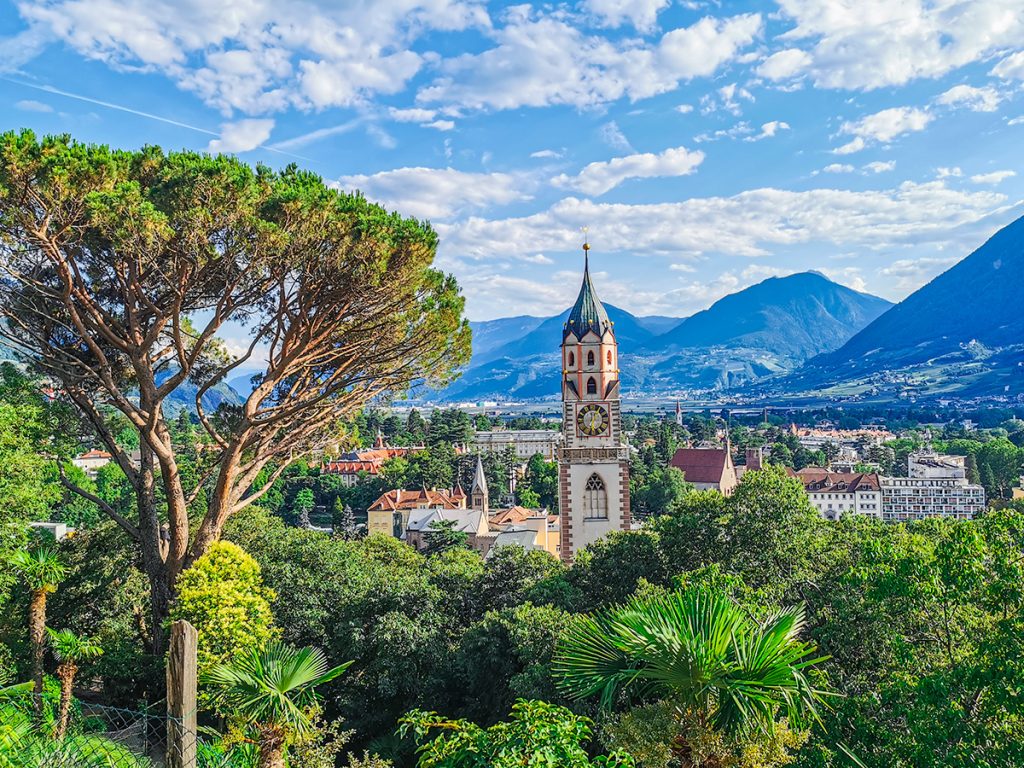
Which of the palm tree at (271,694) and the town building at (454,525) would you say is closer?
the palm tree at (271,694)

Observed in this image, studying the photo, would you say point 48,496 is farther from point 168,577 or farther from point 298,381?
point 298,381

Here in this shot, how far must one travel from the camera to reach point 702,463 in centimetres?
7119

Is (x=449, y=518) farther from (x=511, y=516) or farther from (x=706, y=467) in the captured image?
(x=706, y=467)

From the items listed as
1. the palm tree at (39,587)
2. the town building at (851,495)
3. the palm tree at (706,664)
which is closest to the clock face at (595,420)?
the palm tree at (39,587)

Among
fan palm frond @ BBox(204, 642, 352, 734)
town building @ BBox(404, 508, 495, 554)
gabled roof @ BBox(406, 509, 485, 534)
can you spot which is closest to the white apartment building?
town building @ BBox(404, 508, 495, 554)

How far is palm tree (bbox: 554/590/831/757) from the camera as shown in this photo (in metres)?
4.72

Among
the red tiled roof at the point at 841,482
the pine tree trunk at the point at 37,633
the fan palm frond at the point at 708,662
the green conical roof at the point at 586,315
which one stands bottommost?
the pine tree trunk at the point at 37,633

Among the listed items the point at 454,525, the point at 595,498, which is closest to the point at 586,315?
the point at 595,498

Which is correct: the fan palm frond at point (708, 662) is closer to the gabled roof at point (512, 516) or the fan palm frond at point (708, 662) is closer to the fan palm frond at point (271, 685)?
the fan palm frond at point (271, 685)

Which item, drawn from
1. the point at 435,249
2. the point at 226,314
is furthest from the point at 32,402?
the point at 435,249

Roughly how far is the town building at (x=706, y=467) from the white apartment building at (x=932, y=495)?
48.4 feet

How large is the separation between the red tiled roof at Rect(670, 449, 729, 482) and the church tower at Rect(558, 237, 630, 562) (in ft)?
150

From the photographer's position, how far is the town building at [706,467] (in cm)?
6956

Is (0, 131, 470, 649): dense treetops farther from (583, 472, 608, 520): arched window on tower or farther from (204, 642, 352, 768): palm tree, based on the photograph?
(583, 472, 608, 520): arched window on tower
